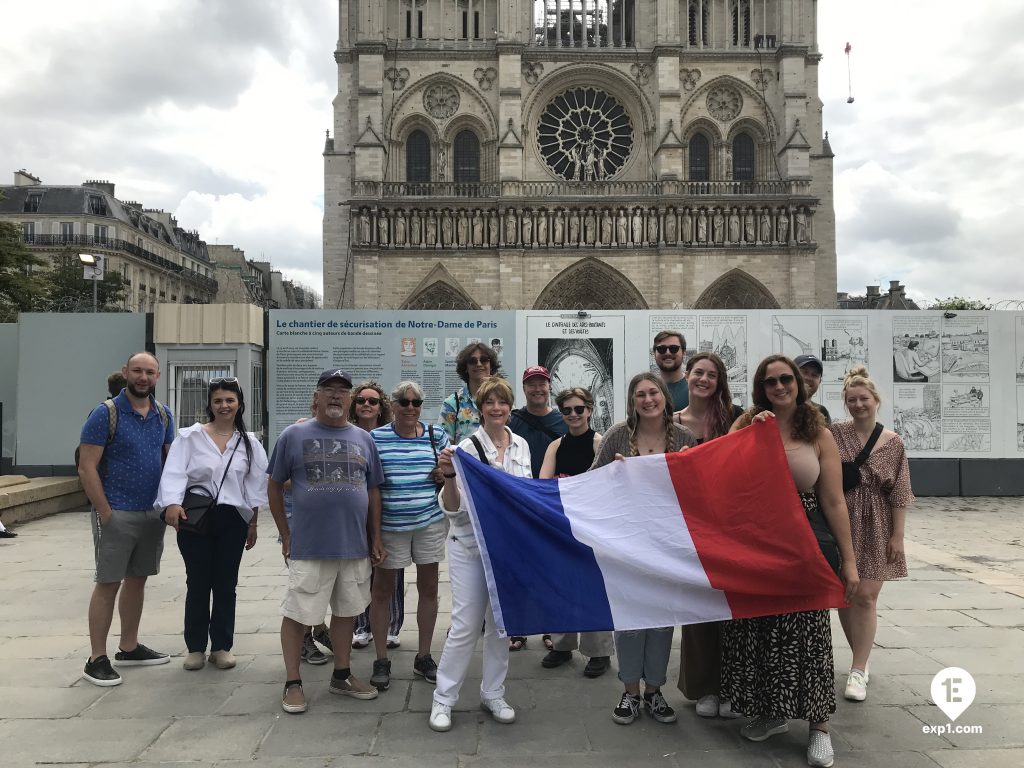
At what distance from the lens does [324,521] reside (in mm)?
3994

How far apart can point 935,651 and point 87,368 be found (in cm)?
1124

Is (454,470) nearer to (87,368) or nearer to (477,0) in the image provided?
(87,368)

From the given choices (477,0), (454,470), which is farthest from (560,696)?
(477,0)

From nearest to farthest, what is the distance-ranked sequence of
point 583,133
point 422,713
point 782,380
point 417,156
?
1. point 782,380
2. point 422,713
3. point 417,156
4. point 583,133

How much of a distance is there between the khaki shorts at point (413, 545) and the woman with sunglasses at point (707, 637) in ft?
4.75

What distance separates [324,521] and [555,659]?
1.77 meters

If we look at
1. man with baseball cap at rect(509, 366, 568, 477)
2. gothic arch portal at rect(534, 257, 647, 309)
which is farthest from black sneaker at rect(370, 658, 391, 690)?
gothic arch portal at rect(534, 257, 647, 309)

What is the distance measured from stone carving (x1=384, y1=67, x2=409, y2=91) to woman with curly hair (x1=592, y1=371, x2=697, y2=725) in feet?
88.8

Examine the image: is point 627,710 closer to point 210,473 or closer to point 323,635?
point 323,635

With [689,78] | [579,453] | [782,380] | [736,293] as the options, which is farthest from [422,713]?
[689,78]

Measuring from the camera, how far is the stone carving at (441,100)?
28359 mm

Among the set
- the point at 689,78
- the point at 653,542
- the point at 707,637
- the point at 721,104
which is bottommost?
the point at 707,637

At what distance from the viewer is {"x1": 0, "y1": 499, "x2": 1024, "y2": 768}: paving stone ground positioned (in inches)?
135

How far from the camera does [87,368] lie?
11.2m
